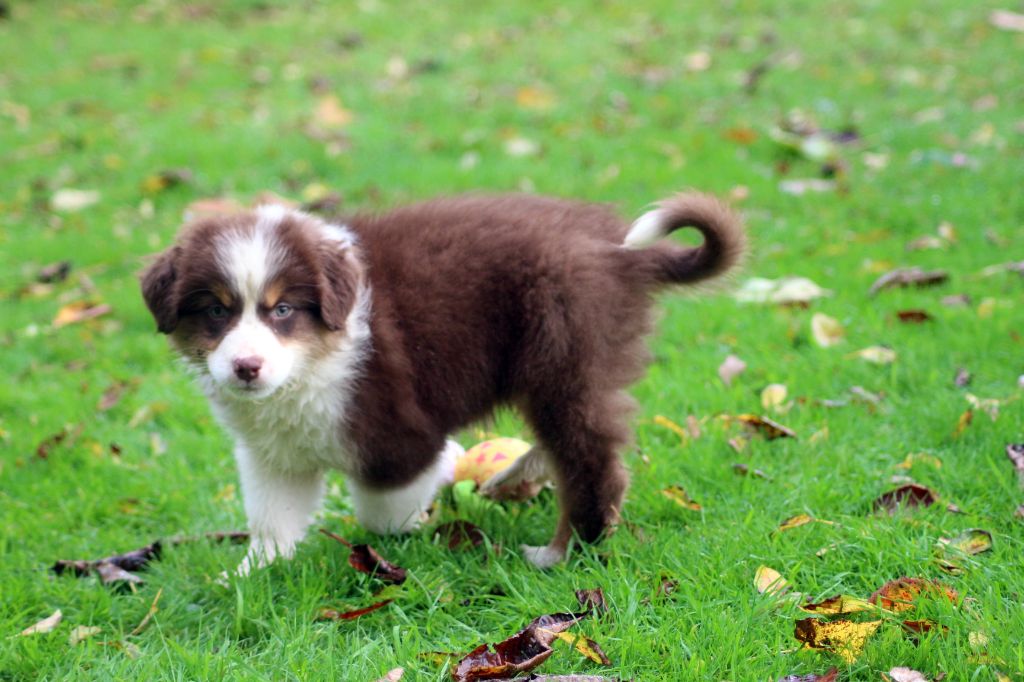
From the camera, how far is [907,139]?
7180 millimetres

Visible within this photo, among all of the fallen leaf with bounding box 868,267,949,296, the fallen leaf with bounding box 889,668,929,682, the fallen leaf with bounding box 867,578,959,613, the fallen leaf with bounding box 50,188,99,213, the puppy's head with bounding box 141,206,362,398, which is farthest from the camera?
the fallen leaf with bounding box 50,188,99,213

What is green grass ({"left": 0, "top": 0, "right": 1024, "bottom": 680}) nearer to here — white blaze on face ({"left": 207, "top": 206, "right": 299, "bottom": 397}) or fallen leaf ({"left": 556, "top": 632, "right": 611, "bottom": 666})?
fallen leaf ({"left": 556, "top": 632, "right": 611, "bottom": 666})

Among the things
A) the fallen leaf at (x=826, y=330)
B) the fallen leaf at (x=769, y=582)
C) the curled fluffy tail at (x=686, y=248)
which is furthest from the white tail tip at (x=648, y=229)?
the fallen leaf at (x=826, y=330)

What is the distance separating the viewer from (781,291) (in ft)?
16.8

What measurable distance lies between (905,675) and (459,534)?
4.84 feet

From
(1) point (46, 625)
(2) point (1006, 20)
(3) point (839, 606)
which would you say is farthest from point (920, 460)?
(2) point (1006, 20)

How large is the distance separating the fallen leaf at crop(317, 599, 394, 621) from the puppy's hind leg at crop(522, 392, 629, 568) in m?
0.49

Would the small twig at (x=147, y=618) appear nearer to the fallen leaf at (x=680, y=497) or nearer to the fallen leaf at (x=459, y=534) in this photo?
the fallen leaf at (x=459, y=534)

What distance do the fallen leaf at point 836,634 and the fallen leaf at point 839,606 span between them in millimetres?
64

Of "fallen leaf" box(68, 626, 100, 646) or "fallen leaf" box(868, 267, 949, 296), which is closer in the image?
"fallen leaf" box(68, 626, 100, 646)

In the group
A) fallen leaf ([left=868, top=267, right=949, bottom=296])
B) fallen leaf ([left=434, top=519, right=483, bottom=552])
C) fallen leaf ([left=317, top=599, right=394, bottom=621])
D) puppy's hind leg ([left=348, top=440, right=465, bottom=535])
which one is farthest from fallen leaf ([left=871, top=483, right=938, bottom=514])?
fallen leaf ([left=868, top=267, right=949, bottom=296])

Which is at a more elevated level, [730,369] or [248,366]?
[248,366]

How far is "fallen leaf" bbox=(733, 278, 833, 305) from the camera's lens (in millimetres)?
5008

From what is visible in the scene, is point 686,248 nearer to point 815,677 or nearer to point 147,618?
point 815,677
